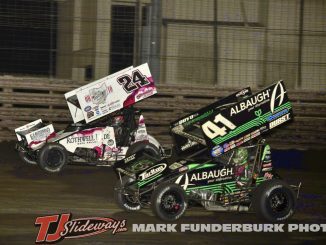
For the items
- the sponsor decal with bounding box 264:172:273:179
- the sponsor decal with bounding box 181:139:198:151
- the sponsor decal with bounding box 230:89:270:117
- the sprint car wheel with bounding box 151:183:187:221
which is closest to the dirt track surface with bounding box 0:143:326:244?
the sprint car wheel with bounding box 151:183:187:221

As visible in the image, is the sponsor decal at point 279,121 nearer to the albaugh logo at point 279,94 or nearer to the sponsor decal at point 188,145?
the albaugh logo at point 279,94

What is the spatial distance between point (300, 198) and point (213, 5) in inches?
222

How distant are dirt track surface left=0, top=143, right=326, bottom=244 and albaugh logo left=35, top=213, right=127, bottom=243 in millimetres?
109

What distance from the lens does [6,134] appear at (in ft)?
52.3

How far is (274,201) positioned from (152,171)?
5.02ft

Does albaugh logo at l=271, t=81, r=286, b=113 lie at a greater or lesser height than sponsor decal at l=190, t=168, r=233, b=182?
greater

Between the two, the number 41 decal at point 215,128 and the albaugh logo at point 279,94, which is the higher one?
the albaugh logo at point 279,94

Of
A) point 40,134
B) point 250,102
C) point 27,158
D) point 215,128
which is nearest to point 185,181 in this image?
point 215,128

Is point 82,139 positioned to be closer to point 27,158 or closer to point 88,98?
point 88,98

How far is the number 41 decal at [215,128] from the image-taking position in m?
9.38

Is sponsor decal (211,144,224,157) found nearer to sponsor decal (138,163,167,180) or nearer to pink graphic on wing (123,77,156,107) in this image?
sponsor decal (138,163,167,180)

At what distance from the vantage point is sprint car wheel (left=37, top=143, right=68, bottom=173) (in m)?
13.4

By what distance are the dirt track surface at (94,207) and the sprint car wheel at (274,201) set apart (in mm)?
333

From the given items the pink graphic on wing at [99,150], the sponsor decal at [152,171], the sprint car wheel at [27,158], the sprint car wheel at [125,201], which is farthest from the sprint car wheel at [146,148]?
the sponsor decal at [152,171]
